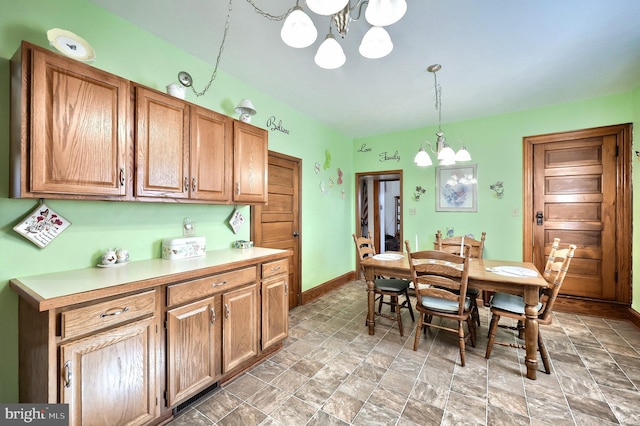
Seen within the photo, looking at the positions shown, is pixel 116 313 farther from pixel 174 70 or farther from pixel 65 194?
pixel 174 70

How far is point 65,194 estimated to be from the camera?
1390 mm

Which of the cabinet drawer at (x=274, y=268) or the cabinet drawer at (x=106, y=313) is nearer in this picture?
the cabinet drawer at (x=106, y=313)

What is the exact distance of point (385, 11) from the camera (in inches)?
46.8

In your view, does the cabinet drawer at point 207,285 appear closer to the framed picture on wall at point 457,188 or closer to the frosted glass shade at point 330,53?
the frosted glass shade at point 330,53

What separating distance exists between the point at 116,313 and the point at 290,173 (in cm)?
246

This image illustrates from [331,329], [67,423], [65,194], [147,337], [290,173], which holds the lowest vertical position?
[331,329]

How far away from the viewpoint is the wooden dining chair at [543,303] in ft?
6.52

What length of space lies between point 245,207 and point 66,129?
1.55 meters

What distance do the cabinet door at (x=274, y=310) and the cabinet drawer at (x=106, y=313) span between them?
89cm

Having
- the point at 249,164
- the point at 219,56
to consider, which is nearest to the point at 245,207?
the point at 249,164

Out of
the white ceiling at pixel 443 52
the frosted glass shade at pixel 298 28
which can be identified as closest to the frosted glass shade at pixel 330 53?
the frosted glass shade at pixel 298 28

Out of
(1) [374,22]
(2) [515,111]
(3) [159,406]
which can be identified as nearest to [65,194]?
(3) [159,406]

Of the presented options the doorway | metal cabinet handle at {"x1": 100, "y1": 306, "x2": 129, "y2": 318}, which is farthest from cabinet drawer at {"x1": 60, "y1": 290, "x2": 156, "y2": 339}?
the doorway

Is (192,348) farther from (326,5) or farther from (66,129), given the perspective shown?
(326,5)
